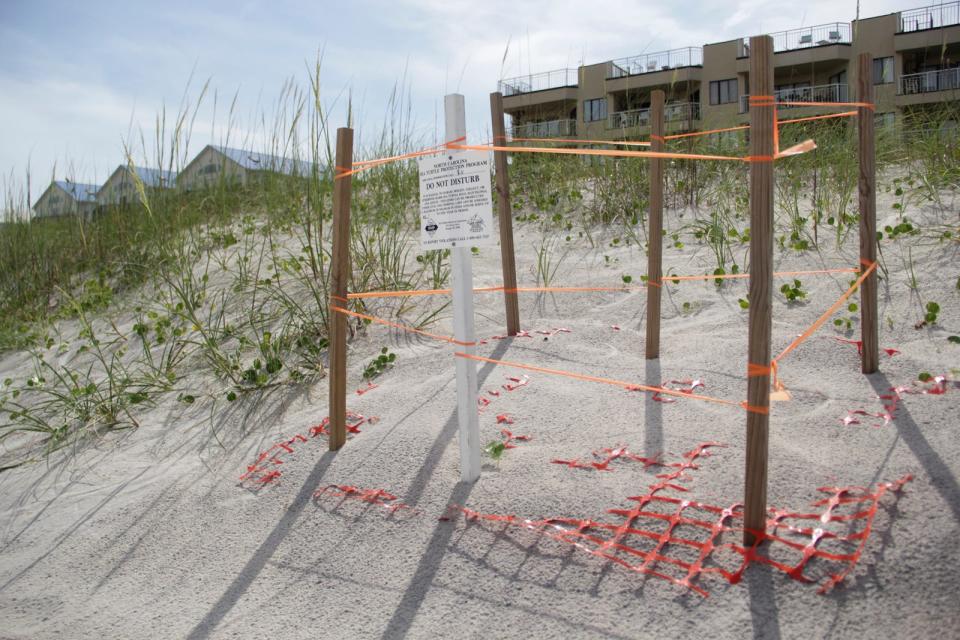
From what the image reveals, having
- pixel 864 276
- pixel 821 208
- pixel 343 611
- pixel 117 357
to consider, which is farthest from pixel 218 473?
pixel 821 208

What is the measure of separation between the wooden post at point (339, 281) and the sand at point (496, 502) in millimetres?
133

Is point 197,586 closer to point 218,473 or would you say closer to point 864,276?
point 218,473

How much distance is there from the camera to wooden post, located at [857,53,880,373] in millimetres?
2502

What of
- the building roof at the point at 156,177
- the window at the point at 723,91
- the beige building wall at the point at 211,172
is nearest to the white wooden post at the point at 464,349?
the building roof at the point at 156,177

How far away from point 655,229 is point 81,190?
19.0 feet

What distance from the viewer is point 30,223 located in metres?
6.31

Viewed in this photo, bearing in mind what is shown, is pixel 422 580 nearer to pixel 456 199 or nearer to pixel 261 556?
pixel 261 556

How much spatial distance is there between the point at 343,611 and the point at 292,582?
0.25 meters

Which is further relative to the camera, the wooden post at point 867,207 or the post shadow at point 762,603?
the wooden post at point 867,207

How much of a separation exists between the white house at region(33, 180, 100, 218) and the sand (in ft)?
12.8

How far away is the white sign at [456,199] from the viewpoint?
2074 millimetres

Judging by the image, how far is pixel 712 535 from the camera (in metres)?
1.76

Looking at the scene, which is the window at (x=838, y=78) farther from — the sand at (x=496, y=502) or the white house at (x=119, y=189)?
the white house at (x=119, y=189)

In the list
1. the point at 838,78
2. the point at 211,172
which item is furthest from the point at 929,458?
the point at 838,78
